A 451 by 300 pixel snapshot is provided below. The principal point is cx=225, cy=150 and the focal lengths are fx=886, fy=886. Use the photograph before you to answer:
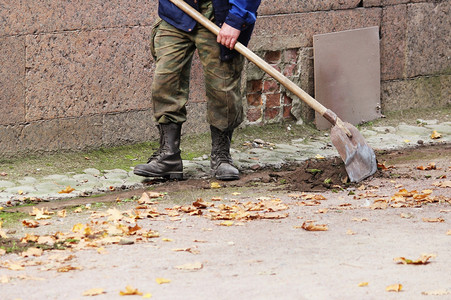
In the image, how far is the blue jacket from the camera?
607 cm

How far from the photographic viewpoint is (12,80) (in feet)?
21.9

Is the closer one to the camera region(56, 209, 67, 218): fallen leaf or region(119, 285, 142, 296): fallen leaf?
region(119, 285, 142, 296): fallen leaf

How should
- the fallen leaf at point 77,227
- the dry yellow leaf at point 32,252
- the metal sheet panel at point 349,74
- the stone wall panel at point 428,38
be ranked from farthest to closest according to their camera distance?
the stone wall panel at point 428,38, the metal sheet panel at point 349,74, the fallen leaf at point 77,227, the dry yellow leaf at point 32,252

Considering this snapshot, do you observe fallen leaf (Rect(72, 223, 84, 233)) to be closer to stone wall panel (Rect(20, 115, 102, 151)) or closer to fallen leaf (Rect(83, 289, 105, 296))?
fallen leaf (Rect(83, 289, 105, 296))

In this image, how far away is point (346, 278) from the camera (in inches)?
152

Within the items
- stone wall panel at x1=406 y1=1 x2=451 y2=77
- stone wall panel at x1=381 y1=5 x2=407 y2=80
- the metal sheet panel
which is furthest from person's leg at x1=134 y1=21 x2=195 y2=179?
stone wall panel at x1=406 y1=1 x2=451 y2=77

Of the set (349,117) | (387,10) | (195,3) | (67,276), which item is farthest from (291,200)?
(387,10)

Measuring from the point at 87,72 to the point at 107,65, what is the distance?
0.61 ft

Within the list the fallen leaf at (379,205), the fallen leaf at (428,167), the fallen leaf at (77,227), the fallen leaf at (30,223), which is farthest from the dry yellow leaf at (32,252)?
the fallen leaf at (428,167)

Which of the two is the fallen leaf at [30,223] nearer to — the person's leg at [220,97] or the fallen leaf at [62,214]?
the fallen leaf at [62,214]

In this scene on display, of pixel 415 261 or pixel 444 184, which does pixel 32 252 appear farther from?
pixel 444 184

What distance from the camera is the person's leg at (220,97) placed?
20.5 feet

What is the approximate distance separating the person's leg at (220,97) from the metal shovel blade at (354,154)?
2.52 feet

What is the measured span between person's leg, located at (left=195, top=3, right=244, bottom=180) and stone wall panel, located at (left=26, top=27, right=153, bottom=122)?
105 cm
